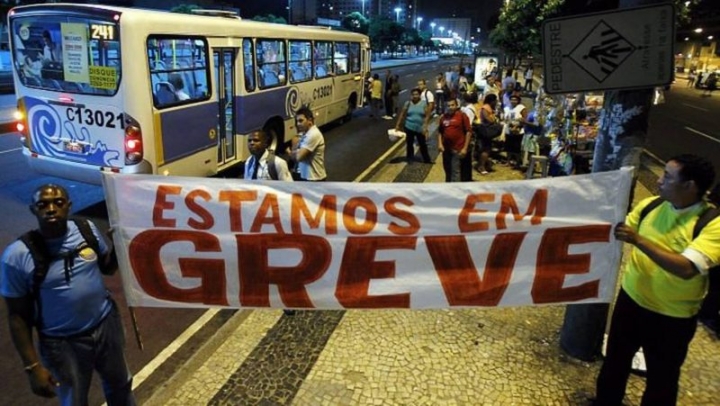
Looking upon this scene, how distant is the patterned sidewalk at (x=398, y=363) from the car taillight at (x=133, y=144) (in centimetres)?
342

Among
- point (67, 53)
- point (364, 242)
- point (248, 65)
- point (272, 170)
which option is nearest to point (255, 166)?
point (272, 170)

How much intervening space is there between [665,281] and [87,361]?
338cm

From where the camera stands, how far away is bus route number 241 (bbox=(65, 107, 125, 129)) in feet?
22.8

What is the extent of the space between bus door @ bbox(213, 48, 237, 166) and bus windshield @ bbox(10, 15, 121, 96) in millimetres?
2087

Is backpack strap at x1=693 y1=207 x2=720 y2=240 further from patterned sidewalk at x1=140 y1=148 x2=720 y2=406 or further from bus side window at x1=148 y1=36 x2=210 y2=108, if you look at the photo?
bus side window at x1=148 y1=36 x2=210 y2=108

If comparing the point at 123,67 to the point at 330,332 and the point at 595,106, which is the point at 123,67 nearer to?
the point at 330,332

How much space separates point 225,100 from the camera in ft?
29.9

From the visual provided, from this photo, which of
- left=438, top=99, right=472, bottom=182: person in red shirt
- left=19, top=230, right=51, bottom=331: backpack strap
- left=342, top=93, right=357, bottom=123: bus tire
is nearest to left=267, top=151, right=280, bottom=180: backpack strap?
left=19, top=230, right=51, bottom=331: backpack strap

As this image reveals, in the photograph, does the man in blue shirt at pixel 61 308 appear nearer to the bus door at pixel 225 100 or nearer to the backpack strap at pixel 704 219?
the backpack strap at pixel 704 219

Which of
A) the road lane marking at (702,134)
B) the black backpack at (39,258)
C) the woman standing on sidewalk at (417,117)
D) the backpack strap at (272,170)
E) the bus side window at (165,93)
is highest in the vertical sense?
the bus side window at (165,93)

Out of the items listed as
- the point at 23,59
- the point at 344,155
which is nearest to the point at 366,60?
the point at 344,155

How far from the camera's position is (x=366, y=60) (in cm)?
1864

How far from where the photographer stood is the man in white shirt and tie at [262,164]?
4922 millimetres

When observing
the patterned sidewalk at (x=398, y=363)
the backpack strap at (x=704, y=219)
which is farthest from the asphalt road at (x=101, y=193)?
the backpack strap at (x=704, y=219)
